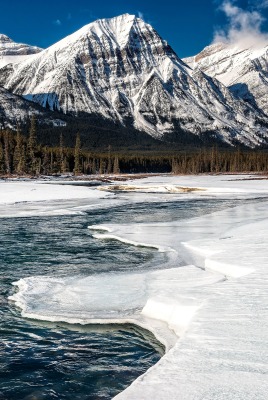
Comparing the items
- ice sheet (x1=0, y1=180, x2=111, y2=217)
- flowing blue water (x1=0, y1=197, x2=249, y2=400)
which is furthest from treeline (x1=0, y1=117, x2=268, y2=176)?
flowing blue water (x1=0, y1=197, x2=249, y2=400)

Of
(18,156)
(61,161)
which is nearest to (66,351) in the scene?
(18,156)

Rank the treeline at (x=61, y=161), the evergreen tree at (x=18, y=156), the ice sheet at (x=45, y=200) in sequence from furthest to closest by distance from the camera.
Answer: the treeline at (x=61, y=161) < the evergreen tree at (x=18, y=156) < the ice sheet at (x=45, y=200)

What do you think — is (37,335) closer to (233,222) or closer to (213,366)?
(213,366)

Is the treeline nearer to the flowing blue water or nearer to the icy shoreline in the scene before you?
the flowing blue water

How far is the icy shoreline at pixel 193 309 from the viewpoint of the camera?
6.29m

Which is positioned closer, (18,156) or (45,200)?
(45,200)

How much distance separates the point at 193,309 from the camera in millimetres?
10078

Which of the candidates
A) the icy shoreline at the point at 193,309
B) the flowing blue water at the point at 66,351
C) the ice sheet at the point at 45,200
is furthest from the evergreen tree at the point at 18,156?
the flowing blue water at the point at 66,351

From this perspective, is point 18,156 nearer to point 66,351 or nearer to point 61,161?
point 61,161

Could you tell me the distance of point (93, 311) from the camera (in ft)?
37.3

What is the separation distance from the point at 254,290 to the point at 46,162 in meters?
130

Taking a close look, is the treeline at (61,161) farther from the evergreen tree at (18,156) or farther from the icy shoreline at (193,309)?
the icy shoreline at (193,309)

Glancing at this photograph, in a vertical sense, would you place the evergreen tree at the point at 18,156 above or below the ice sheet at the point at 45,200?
above

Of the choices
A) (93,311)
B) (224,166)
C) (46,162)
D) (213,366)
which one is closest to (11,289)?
(93,311)
